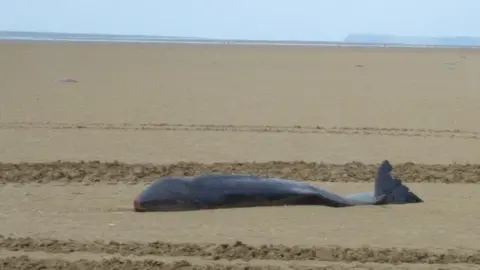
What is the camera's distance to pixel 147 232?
8219 mm

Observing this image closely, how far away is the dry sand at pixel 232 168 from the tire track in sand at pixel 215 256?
2 centimetres

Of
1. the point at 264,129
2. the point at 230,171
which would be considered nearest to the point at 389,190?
the point at 230,171

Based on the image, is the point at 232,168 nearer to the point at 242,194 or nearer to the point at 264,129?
the point at 242,194

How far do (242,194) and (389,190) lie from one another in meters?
1.69

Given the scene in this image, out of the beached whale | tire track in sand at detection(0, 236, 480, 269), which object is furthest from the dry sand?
the beached whale

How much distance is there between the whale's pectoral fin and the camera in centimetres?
958

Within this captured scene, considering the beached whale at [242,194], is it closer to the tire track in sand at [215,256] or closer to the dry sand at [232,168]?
the dry sand at [232,168]

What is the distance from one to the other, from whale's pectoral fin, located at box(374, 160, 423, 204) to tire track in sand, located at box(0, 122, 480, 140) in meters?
6.08

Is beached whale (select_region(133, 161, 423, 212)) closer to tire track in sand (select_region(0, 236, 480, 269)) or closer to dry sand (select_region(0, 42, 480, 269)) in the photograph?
dry sand (select_region(0, 42, 480, 269))

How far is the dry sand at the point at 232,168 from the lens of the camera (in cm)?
751

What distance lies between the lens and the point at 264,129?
53.4 feet

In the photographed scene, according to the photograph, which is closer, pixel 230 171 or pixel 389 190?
pixel 389 190

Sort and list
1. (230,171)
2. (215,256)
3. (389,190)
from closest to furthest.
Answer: (215,256)
(389,190)
(230,171)

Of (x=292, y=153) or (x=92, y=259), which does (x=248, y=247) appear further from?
(x=292, y=153)
